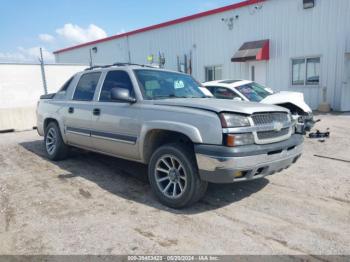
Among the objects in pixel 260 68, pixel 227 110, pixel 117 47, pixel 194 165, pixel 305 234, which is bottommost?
pixel 305 234

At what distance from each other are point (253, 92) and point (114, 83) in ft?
16.1

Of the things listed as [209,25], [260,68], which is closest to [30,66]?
[209,25]

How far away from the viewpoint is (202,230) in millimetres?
3232

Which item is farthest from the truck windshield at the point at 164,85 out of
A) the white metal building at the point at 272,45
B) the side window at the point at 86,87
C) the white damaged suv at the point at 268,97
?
the white metal building at the point at 272,45

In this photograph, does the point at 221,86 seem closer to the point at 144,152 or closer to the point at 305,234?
the point at 144,152

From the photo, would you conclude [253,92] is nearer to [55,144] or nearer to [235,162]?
[55,144]

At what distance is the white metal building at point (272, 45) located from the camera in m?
12.6

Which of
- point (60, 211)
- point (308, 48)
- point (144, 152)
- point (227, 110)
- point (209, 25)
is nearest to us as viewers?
point (227, 110)

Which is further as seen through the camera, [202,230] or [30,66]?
[30,66]

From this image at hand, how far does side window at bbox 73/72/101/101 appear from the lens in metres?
5.15

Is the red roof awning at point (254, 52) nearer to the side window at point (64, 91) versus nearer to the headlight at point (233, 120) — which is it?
the side window at point (64, 91)

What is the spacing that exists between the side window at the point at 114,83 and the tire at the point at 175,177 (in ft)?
3.62

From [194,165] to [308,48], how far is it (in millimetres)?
12097

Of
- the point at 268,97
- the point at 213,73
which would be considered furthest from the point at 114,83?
the point at 213,73
